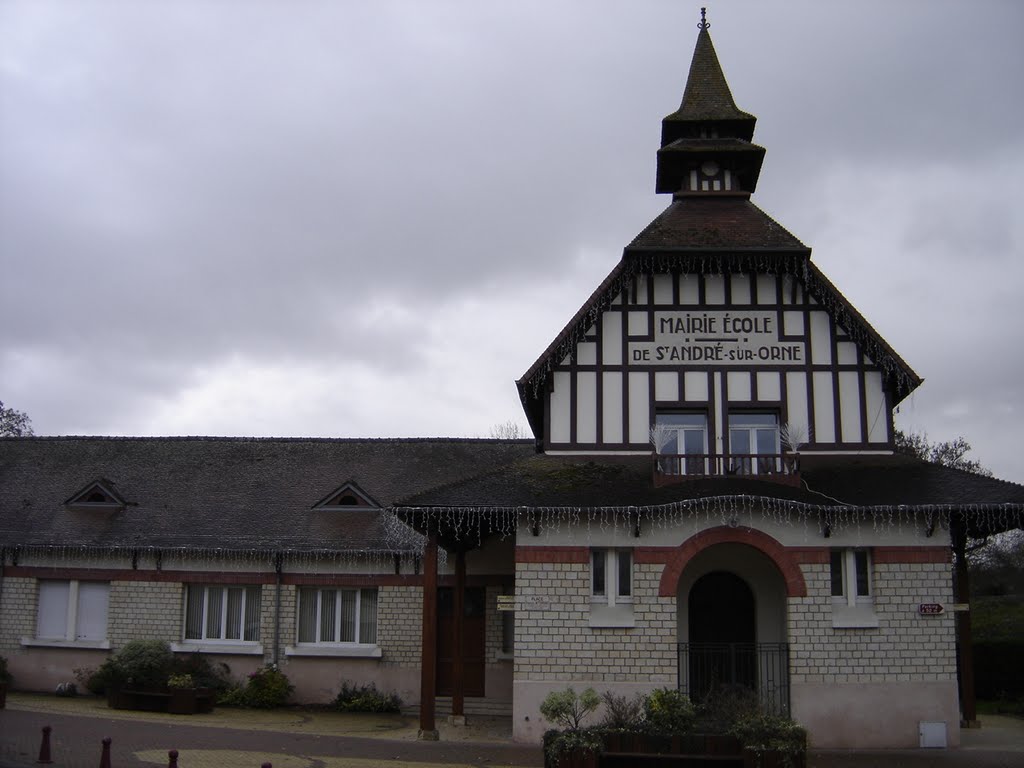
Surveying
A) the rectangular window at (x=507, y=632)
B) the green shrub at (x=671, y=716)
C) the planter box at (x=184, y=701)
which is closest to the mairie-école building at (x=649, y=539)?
the rectangular window at (x=507, y=632)

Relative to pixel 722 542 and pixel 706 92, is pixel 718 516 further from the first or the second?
pixel 706 92

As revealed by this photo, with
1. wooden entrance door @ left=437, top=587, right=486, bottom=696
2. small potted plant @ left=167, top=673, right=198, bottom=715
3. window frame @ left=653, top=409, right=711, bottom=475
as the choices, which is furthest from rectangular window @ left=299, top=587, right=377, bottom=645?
window frame @ left=653, top=409, right=711, bottom=475

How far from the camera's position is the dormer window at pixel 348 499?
Answer: 21.8 m

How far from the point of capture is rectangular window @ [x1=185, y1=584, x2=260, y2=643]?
20875 mm

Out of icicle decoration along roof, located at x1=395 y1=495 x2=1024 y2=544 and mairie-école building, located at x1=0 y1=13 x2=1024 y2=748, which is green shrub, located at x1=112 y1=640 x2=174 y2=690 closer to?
mairie-école building, located at x1=0 y1=13 x2=1024 y2=748

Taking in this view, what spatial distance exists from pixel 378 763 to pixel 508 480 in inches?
203

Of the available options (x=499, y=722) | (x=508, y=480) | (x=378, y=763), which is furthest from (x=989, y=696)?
(x=378, y=763)

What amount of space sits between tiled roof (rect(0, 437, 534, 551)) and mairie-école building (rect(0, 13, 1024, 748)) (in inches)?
3.8

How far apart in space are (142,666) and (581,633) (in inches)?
330

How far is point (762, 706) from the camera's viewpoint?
12195 millimetres

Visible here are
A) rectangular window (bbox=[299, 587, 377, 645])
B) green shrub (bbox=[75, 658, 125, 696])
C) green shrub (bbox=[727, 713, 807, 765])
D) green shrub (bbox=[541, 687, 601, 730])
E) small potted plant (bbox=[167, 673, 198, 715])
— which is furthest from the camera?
rectangular window (bbox=[299, 587, 377, 645])

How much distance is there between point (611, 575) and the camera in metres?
15.6

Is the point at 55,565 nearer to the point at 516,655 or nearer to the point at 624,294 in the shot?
the point at 516,655

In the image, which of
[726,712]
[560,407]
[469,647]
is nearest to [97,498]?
[469,647]
